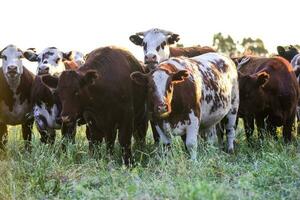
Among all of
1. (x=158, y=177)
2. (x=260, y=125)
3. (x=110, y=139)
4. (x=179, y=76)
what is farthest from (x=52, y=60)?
(x=158, y=177)

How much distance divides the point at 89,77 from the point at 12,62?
306 centimetres

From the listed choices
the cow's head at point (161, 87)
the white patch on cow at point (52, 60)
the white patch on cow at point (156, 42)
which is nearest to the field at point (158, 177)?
the cow's head at point (161, 87)

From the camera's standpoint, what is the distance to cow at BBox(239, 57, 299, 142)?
11.9m

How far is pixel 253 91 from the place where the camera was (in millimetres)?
12102

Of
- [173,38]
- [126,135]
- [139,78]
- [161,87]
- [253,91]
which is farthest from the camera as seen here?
[173,38]

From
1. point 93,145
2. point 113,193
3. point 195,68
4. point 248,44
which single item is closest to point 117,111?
point 93,145

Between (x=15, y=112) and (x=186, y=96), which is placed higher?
(x=186, y=96)

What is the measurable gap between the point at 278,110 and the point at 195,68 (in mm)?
2097

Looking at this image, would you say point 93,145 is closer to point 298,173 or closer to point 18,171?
point 18,171

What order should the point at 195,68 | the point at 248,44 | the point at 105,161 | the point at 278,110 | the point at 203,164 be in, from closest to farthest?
the point at 203,164
the point at 105,161
the point at 195,68
the point at 278,110
the point at 248,44

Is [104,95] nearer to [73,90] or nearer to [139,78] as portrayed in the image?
[73,90]

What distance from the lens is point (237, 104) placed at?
40.3 feet

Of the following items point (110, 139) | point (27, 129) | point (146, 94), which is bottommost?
point (27, 129)

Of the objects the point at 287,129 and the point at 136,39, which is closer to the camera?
the point at 287,129
